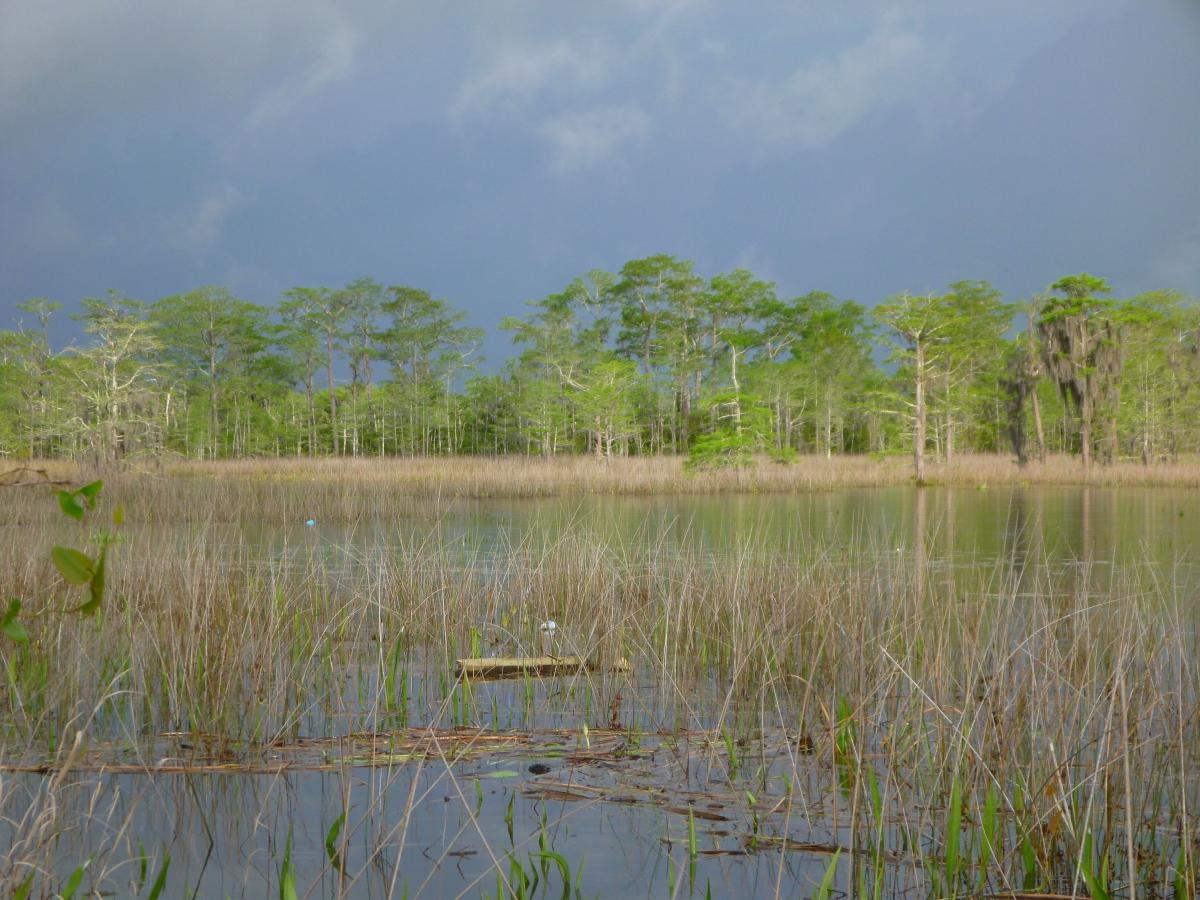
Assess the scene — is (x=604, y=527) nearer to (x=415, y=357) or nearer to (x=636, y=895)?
(x=636, y=895)

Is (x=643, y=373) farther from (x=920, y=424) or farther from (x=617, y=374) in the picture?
(x=920, y=424)

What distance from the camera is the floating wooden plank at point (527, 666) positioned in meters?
4.32

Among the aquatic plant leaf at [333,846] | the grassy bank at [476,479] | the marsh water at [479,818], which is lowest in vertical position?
the marsh water at [479,818]

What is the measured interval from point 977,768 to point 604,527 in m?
9.58

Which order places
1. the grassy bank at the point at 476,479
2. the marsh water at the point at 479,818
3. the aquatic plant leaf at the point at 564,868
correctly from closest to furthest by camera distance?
1. the aquatic plant leaf at the point at 564,868
2. the marsh water at the point at 479,818
3. the grassy bank at the point at 476,479

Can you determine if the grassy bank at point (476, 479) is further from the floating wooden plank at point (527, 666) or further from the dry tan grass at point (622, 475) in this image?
the floating wooden plank at point (527, 666)

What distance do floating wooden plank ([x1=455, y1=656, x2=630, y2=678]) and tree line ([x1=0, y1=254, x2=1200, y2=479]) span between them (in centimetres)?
2356

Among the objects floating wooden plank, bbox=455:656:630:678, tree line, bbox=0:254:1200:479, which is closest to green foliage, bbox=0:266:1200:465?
tree line, bbox=0:254:1200:479

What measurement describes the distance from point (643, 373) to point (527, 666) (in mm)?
38783

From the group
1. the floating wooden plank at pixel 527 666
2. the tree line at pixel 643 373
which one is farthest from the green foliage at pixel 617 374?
the floating wooden plank at pixel 527 666

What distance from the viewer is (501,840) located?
8.86 ft

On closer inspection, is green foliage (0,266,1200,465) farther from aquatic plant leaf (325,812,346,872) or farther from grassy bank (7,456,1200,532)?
aquatic plant leaf (325,812,346,872)

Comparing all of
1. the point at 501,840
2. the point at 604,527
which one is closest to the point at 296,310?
the point at 604,527

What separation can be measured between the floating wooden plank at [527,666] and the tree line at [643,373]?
2356 cm
